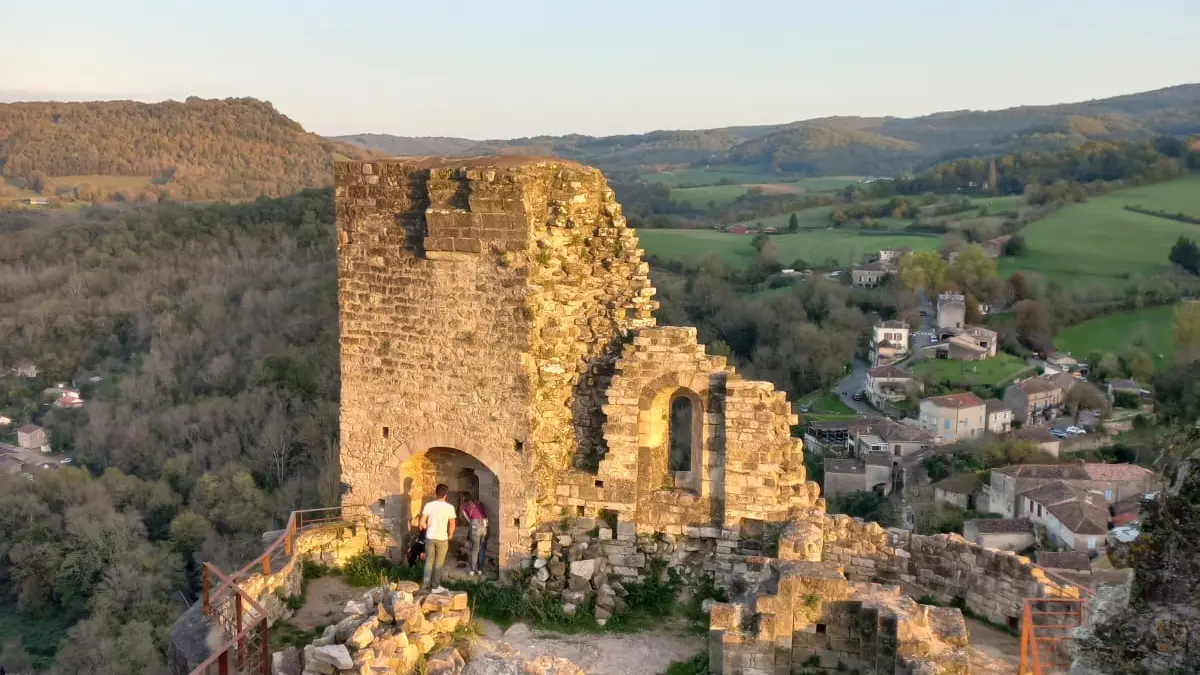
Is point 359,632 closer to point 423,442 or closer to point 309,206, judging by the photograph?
point 423,442

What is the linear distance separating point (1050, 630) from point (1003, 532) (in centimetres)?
3553

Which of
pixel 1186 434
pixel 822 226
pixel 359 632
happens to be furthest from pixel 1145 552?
pixel 822 226

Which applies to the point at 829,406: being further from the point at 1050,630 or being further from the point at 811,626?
the point at 811,626

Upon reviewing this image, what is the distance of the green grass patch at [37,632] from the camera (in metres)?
35.0

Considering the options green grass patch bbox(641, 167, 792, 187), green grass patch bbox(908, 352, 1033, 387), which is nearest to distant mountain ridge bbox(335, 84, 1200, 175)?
green grass patch bbox(641, 167, 792, 187)

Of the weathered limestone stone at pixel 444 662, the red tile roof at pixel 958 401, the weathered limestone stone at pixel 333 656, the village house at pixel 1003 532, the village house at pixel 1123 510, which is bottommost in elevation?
the village house at pixel 1003 532

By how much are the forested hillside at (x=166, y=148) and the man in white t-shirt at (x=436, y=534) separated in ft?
260

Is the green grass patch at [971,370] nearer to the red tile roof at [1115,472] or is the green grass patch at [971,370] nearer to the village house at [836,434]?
the village house at [836,434]

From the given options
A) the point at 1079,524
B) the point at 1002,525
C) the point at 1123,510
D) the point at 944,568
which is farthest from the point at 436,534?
the point at 1123,510

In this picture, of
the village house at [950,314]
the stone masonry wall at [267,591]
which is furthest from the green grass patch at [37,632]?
the village house at [950,314]

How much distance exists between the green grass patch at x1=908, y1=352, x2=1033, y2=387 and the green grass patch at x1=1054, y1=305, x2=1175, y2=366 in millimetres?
4710

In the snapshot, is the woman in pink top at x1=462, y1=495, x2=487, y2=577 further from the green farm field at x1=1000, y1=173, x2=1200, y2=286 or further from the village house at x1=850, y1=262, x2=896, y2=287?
the village house at x1=850, y1=262, x2=896, y2=287

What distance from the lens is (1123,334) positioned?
68.4 meters

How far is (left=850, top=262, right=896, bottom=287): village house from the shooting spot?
8194cm
